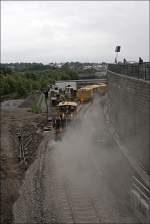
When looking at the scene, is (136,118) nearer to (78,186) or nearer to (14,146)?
(78,186)

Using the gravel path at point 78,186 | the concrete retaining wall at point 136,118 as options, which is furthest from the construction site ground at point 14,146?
the concrete retaining wall at point 136,118

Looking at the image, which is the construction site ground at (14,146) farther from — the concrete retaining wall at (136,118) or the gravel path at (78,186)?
the concrete retaining wall at (136,118)

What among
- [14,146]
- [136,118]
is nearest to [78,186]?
[136,118]

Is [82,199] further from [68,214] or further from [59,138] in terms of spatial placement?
[59,138]

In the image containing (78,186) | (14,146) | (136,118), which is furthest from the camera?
(14,146)

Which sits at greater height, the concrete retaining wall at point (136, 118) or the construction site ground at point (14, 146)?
the concrete retaining wall at point (136, 118)

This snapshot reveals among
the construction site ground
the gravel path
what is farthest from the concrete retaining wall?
the construction site ground

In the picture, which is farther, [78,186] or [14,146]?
[14,146]

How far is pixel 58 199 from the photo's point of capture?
66.4 feet

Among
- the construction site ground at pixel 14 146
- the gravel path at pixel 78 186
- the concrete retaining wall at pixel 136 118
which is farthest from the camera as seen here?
the construction site ground at pixel 14 146

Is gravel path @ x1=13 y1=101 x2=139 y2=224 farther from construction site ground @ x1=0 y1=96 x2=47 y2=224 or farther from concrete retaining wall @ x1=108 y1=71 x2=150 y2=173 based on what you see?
concrete retaining wall @ x1=108 y1=71 x2=150 y2=173

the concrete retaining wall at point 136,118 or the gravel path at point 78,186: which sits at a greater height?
the concrete retaining wall at point 136,118

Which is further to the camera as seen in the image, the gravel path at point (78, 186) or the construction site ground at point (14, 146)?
the construction site ground at point (14, 146)

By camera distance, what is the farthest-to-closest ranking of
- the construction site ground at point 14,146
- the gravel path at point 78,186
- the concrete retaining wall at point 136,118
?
the construction site ground at point 14,146
the concrete retaining wall at point 136,118
the gravel path at point 78,186
